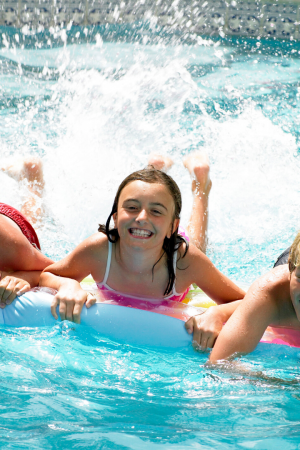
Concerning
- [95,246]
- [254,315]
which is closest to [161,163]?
[95,246]

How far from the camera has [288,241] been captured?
13.5ft

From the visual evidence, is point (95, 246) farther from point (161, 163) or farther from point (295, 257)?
point (161, 163)

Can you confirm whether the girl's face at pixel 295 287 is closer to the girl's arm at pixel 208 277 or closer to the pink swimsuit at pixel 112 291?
the girl's arm at pixel 208 277

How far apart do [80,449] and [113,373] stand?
55 centimetres

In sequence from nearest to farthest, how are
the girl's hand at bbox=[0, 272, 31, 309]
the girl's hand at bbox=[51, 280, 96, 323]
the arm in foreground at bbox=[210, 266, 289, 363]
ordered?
the arm in foreground at bbox=[210, 266, 289, 363] → the girl's hand at bbox=[51, 280, 96, 323] → the girl's hand at bbox=[0, 272, 31, 309]

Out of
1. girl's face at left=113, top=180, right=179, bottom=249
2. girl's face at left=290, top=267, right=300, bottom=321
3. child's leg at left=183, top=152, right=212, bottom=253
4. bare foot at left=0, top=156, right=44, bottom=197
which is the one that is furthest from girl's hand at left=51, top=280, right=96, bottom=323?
bare foot at left=0, top=156, right=44, bottom=197

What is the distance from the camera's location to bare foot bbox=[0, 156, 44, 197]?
3.96 m

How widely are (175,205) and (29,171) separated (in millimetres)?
1754

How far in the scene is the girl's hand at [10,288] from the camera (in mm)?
2432

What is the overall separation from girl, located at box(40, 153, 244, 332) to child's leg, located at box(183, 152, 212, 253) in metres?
0.80

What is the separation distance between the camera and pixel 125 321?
234cm

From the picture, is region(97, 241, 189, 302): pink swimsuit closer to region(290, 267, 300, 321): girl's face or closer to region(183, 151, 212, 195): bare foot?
region(290, 267, 300, 321): girl's face

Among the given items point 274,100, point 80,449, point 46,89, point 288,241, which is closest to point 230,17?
point 274,100

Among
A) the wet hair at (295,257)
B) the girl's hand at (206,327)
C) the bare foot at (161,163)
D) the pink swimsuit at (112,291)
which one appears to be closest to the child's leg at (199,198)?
the bare foot at (161,163)
